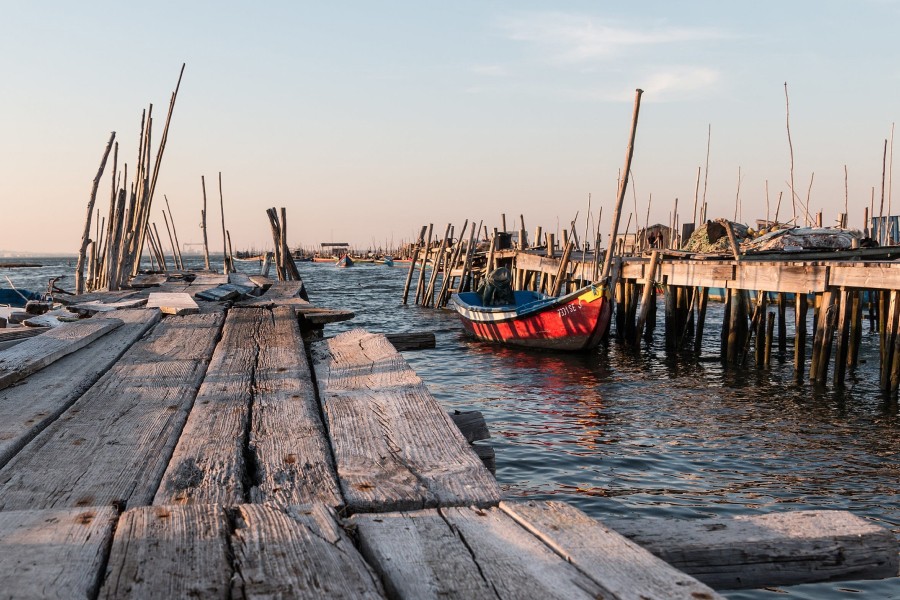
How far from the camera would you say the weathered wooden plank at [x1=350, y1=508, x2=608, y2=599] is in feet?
5.98

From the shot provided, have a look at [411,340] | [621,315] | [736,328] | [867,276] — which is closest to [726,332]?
[736,328]

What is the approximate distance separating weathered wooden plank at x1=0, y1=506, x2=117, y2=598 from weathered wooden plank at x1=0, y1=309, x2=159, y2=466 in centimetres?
81

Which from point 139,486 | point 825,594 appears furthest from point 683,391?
point 139,486

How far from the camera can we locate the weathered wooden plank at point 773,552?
7.25 feet

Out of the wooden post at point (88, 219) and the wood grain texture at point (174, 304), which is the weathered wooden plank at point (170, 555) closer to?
the wood grain texture at point (174, 304)

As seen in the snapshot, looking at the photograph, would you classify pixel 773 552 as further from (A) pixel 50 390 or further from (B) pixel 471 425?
(A) pixel 50 390

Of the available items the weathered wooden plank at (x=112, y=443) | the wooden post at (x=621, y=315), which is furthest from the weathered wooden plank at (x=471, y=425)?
the wooden post at (x=621, y=315)

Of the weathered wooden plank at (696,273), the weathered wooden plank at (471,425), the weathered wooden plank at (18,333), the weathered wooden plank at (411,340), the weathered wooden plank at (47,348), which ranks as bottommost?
the weathered wooden plank at (471,425)

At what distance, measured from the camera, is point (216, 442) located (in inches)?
123

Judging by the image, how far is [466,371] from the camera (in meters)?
16.8

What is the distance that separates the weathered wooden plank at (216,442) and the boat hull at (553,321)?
14.0 m

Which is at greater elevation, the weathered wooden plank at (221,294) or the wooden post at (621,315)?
the weathered wooden plank at (221,294)

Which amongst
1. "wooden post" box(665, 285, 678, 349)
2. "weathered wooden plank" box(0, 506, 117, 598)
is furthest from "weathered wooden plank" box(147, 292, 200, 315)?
"wooden post" box(665, 285, 678, 349)

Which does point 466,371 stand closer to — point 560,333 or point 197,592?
point 560,333
